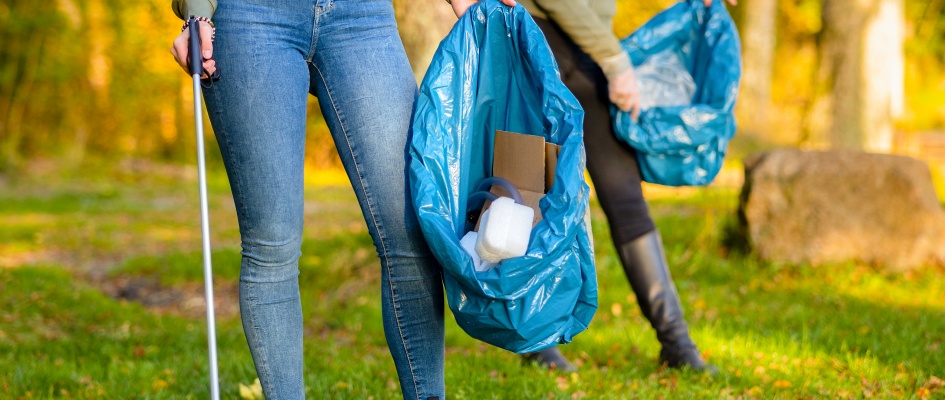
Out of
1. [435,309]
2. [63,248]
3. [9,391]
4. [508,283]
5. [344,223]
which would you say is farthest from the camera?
[344,223]

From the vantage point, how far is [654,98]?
10.6ft

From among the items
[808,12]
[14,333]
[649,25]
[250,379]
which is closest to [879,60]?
[649,25]

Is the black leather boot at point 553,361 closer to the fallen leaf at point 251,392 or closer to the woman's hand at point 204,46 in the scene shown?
the fallen leaf at point 251,392

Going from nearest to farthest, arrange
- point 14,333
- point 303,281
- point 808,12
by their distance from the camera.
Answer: point 14,333, point 303,281, point 808,12

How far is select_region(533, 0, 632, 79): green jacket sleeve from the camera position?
9.17 ft

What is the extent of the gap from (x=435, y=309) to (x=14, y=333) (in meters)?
2.76

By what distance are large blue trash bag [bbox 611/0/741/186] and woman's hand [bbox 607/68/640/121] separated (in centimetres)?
9

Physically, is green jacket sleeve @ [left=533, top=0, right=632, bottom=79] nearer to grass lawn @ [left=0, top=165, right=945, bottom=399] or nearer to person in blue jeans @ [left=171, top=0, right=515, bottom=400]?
person in blue jeans @ [left=171, top=0, right=515, bottom=400]

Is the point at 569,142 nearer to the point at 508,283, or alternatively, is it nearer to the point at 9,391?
the point at 508,283

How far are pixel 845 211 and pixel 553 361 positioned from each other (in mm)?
2771

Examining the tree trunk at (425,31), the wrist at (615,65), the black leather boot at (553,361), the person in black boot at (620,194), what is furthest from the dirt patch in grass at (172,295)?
the wrist at (615,65)

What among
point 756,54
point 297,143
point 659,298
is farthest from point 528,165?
point 756,54

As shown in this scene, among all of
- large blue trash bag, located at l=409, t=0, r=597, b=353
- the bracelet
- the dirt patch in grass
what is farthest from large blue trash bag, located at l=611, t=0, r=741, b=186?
the dirt patch in grass

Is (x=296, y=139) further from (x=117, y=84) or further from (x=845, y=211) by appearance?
(x=117, y=84)
